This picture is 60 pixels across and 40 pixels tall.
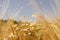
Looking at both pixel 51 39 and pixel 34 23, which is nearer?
pixel 51 39

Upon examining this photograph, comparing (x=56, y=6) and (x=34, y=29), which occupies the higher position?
(x=56, y=6)

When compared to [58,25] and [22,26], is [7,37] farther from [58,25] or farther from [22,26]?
[58,25]

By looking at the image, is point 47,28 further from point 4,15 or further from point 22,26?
point 4,15

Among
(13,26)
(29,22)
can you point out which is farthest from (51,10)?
(13,26)

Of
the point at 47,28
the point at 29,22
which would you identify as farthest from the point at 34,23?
the point at 47,28

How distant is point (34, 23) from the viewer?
132 cm

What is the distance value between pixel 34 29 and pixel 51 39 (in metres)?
0.15

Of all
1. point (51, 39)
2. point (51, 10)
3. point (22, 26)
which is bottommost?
point (51, 39)

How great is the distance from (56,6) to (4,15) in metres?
0.40

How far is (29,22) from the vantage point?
1.34 meters

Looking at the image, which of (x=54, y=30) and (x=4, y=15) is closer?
(x=54, y=30)

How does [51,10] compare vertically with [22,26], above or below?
above

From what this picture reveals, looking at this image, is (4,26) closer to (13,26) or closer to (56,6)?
(13,26)

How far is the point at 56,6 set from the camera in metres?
1.23
